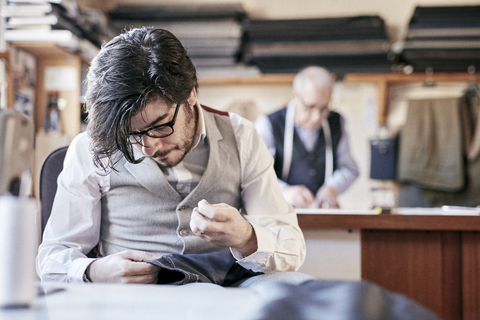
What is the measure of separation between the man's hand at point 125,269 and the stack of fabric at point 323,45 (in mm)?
2274

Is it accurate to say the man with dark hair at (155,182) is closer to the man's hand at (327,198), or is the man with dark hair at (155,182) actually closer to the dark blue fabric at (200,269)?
the dark blue fabric at (200,269)

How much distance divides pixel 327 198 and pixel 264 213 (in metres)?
1.12

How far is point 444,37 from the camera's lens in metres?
3.02

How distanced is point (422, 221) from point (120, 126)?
100 cm

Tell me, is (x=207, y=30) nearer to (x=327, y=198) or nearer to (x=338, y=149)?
(x=338, y=149)

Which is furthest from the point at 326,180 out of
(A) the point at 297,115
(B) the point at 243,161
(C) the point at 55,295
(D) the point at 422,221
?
(C) the point at 55,295

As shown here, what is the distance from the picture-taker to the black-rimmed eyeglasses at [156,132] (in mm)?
1067

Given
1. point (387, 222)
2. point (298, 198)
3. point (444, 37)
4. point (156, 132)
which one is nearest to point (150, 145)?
point (156, 132)

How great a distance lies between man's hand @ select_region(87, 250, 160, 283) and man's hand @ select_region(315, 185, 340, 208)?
1.36 meters

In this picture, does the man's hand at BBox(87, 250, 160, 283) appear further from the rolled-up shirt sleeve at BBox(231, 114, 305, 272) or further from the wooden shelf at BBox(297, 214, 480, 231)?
the wooden shelf at BBox(297, 214, 480, 231)

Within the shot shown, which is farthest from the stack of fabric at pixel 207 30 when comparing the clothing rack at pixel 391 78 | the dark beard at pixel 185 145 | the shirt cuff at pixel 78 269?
the shirt cuff at pixel 78 269

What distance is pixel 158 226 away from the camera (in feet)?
3.90

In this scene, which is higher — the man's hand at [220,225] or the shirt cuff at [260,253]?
the man's hand at [220,225]

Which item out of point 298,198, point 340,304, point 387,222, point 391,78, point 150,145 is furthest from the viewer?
point 391,78
